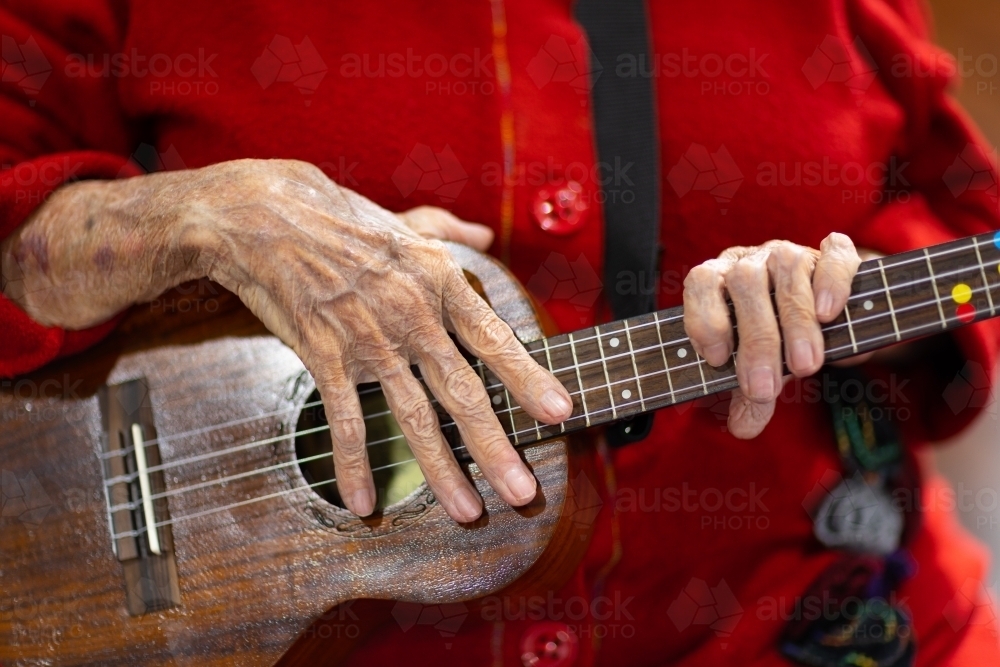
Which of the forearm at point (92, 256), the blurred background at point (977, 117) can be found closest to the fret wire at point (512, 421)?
the forearm at point (92, 256)

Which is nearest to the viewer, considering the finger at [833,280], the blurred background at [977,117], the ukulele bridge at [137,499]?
the finger at [833,280]

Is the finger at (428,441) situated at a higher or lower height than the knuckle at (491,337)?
lower

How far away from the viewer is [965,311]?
2.10 feet

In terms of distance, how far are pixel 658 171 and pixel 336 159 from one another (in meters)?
0.37

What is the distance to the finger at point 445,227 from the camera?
0.79 metres

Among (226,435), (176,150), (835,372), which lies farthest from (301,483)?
(835,372)

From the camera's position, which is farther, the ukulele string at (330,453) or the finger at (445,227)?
the finger at (445,227)

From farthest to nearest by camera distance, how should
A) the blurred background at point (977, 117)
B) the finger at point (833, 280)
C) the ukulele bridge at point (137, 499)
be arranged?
the blurred background at point (977, 117)
the ukulele bridge at point (137, 499)
the finger at point (833, 280)

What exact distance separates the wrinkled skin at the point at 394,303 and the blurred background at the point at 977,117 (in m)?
1.14

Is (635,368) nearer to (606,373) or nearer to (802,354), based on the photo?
(606,373)

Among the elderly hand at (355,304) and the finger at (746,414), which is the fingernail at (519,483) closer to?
the elderly hand at (355,304)

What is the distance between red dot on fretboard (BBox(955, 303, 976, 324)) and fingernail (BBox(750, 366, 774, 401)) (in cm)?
17

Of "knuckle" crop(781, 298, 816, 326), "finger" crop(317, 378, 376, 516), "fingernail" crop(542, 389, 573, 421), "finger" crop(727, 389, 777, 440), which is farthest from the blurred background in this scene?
"finger" crop(317, 378, 376, 516)

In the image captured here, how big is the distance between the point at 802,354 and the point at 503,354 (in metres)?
0.26
